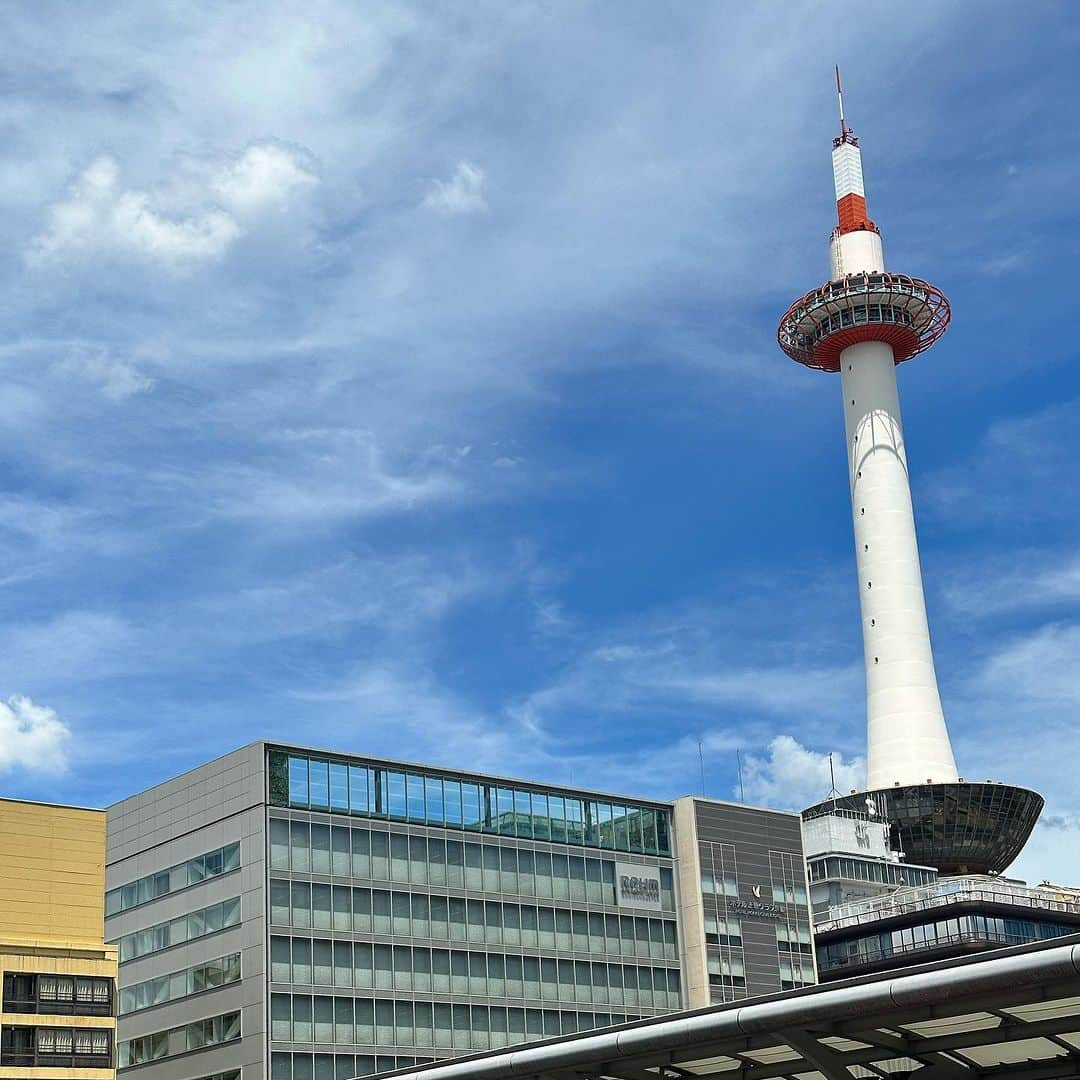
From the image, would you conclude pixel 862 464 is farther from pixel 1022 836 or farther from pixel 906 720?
pixel 1022 836

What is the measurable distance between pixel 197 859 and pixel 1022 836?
3562 inches

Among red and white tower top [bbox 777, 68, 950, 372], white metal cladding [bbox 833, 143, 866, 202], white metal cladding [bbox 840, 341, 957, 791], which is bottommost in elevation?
white metal cladding [bbox 840, 341, 957, 791]

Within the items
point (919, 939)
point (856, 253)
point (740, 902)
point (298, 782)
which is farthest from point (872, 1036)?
point (856, 253)

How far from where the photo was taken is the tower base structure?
502 ft

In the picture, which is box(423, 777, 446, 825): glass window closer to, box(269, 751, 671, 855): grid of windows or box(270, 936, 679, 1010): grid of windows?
box(269, 751, 671, 855): grid of windows

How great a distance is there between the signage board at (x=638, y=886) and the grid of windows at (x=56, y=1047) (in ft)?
116

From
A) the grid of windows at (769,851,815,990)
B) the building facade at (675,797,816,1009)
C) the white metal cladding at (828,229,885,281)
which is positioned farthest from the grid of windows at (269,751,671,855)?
the white metal cladding at (828,229,885,281)

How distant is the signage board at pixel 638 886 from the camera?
4338 inches

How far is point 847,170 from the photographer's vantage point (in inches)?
7165

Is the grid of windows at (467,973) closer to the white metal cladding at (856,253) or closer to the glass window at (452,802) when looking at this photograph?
the glass window at (452,802)

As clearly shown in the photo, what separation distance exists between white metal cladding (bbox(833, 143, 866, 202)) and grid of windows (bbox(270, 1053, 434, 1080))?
383ft

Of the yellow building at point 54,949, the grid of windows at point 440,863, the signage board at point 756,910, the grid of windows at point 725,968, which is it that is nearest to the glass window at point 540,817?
the grid of windows at point 440,863

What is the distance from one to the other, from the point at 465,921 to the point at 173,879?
17914 millimetres

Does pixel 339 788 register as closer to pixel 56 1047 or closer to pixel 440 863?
pixel 440 863
